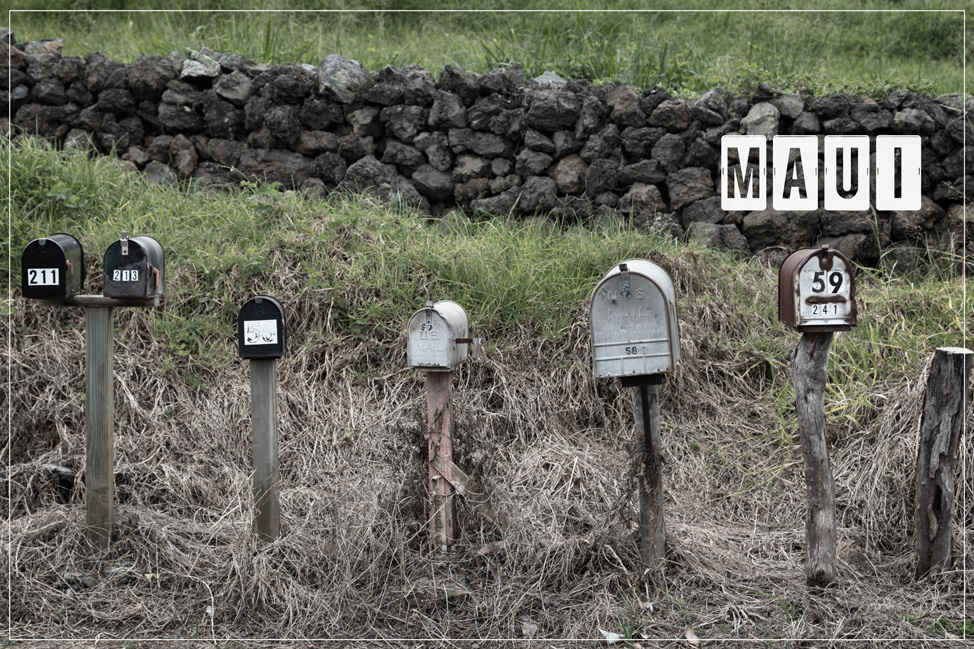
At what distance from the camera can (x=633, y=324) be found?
2.96 m

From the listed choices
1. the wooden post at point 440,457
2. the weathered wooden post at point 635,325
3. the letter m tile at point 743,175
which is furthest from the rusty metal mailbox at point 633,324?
the letter m tile at point 743,175

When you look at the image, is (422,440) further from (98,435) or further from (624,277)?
(98,435)

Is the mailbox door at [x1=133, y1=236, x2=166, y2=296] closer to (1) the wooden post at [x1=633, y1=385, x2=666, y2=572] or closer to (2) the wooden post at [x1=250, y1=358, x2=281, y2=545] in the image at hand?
(2) the wooden post at [x1=250, y1=358, x2=281, y2=545]

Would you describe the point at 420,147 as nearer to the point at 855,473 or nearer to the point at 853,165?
the point at 853,165

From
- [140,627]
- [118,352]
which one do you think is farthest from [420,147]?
[140,627]

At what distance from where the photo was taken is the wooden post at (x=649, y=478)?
3.11m

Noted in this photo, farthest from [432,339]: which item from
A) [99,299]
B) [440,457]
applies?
[99,299]

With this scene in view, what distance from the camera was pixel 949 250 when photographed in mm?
6320

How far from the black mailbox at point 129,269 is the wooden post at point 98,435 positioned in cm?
21

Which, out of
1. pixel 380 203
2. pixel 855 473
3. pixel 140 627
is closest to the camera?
pixel 140 627

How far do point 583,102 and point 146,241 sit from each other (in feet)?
13.3

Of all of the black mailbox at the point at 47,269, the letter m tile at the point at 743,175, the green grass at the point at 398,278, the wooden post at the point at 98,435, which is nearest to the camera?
the black mailbox at the point at 47,269

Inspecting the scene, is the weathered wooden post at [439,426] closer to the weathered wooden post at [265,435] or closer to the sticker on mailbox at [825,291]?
the weathered wooden post at [265,435]

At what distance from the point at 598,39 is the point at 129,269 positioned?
20.4 feet
